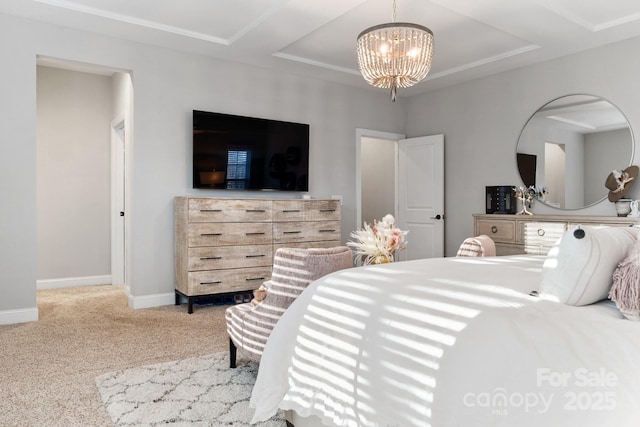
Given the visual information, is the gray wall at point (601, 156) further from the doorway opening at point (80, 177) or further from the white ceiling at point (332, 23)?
the doorway opening at point (80, 177)

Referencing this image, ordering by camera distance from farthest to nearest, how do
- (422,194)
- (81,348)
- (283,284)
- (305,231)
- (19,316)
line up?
(422,194) → (305,231) → (19,316) → (81,348) → (283,284)

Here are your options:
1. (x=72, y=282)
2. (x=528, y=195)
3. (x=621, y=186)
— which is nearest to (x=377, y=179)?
(x=528, y=195)

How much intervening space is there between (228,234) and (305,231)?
0.90 m

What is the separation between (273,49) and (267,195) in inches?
63.3

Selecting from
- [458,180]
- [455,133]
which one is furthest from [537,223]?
[455,133]

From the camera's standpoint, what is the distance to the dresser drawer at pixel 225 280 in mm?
4105

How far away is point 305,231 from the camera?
15.6 feet

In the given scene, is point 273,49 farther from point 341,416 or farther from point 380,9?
point 341,416

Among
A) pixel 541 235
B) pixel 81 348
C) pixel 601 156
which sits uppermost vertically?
pixel 601 156

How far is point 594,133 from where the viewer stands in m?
4.31

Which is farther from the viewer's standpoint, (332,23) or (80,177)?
(80,177)

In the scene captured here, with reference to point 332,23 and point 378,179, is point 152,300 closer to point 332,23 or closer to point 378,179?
point 332,23

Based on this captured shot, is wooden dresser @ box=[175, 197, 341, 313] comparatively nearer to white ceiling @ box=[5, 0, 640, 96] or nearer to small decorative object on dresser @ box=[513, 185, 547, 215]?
white ceiling @ box=[5, 0, 640, 96]

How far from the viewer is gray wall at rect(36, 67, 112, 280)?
17.6 feet
